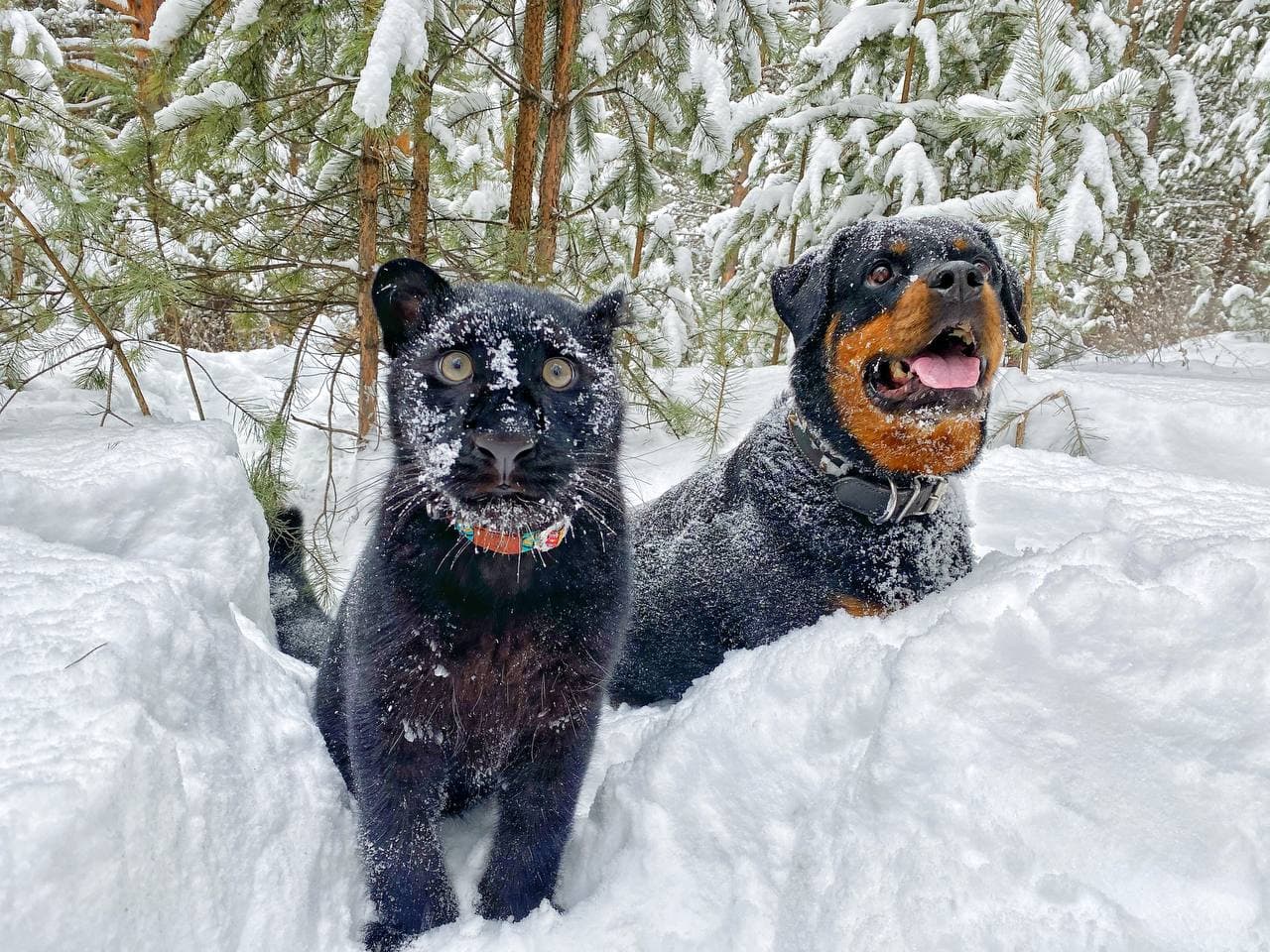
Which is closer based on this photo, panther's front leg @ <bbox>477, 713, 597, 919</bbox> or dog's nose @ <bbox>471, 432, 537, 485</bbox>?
dog's nose @ <bbox>471, 432, 537, 485</bbox>

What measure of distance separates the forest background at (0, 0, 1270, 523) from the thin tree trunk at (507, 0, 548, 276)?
0.02 metres

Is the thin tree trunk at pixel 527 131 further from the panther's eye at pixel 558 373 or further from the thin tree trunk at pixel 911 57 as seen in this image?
the thin tree trunk at pixel 911 57

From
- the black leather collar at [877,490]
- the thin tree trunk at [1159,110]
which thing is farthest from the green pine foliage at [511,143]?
the thin tree trunk at [1159,110]

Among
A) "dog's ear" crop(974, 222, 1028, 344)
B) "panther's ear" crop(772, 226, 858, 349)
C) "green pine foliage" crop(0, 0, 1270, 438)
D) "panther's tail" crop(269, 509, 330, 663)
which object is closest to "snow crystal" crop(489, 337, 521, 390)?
"green pine foliage" crop(0, 0, 1270, 438)

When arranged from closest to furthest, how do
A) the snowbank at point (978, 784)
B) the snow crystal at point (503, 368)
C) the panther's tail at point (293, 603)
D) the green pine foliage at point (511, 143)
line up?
the snowbank at point (978, 784) → the snow crystal at point (503, 368) → the panther's tail at point (293, 603) → the green pine foliage at point (511, 143)

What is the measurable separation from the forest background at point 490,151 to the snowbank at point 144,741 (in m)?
1.20

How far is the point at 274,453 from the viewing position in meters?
4.37

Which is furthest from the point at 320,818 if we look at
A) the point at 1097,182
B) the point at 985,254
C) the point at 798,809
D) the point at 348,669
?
the point at 1097,182

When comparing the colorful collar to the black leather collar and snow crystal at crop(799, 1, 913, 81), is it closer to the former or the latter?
the black leather collar

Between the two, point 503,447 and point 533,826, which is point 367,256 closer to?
point 503,447

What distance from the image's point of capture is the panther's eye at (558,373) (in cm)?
178

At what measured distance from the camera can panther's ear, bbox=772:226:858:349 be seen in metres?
2.75

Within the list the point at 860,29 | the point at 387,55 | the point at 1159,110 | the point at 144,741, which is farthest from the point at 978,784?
the point at 1159,110

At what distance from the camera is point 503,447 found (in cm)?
152
